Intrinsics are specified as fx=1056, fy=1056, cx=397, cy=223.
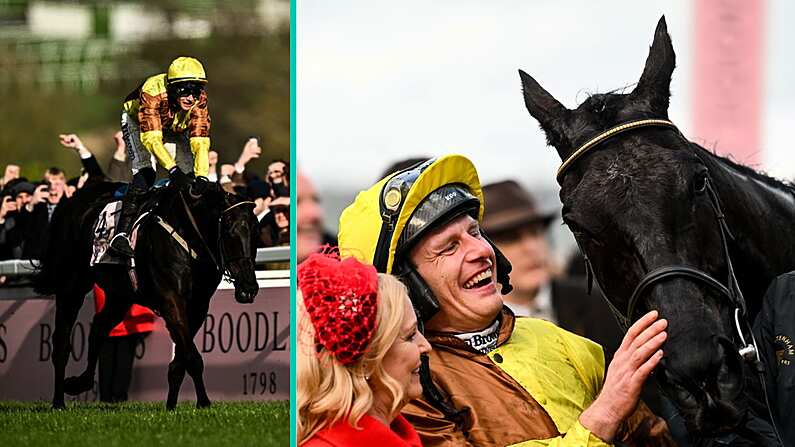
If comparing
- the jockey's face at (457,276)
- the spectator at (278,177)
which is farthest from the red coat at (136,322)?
the jockey's face at (457,276)

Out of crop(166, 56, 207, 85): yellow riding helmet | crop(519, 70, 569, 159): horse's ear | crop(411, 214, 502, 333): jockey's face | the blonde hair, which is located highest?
crop(166, 56, 207, 85): yellow riding helmet

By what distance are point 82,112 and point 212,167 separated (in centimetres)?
66

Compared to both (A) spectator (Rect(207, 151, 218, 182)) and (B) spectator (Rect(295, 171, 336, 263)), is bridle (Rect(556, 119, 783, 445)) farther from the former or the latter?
(B) spectator (Rect(295, 171, 336, 263))

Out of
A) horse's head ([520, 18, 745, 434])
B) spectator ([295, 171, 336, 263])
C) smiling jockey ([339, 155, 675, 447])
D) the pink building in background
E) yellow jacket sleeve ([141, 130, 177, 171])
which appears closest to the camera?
horse's head ([520, 18, 745, 434])

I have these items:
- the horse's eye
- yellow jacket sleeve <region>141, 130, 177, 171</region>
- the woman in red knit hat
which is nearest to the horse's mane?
the horse's eye

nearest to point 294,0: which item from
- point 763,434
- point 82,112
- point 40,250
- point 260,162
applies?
point 260,162

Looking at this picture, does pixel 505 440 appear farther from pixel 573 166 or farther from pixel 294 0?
pixel 294 0

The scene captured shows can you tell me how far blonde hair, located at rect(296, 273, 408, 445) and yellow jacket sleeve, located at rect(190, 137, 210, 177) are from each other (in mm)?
2132

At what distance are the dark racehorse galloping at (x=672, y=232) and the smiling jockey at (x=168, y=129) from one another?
5.81 feet

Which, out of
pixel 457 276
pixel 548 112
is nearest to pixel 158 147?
pixel 548 112

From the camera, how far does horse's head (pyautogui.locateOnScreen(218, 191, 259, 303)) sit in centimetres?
417

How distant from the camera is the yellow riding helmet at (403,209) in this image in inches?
96.0

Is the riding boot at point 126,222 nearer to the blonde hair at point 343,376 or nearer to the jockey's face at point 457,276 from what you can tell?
the jockey's face at point 457,276

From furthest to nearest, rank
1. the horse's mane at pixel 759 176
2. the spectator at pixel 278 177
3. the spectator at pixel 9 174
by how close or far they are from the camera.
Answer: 1. the spectator at pixel 9 174
2. the spectator at pixel 278 177
3. the horse's mane at pixel 759 176
